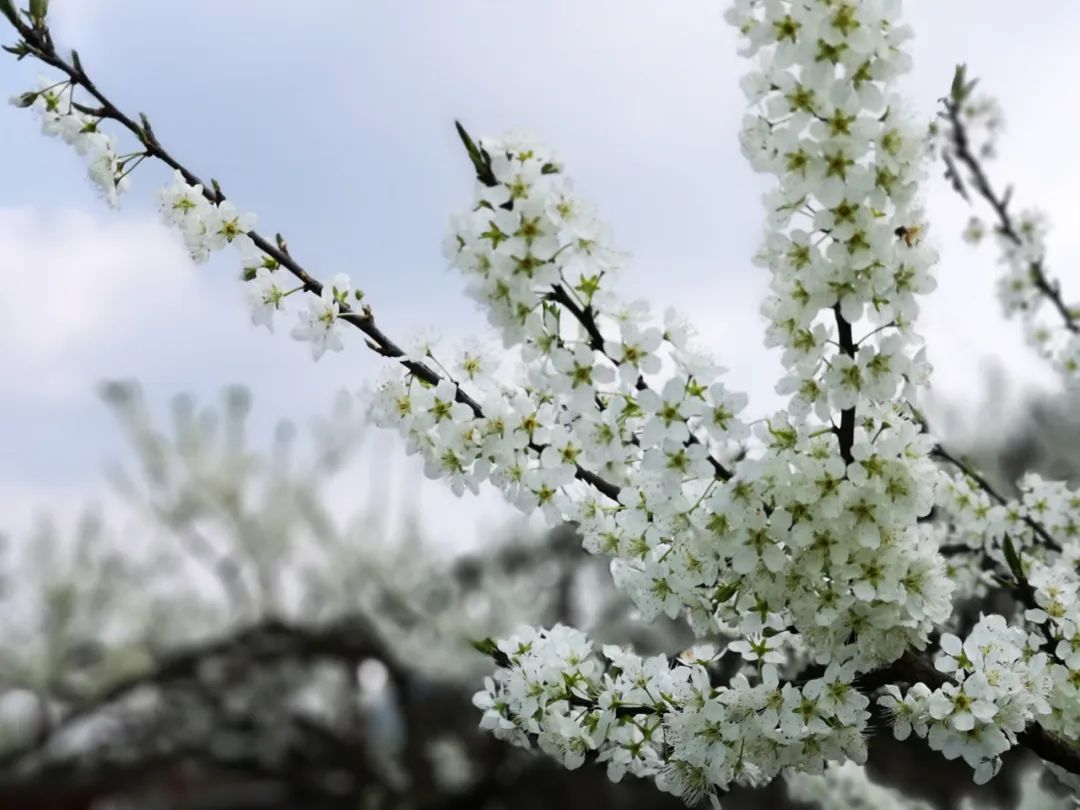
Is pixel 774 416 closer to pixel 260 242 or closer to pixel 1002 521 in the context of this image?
pixel 260 242

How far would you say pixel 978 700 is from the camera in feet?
3.89

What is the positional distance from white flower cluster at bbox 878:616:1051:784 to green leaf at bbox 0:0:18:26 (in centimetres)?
141

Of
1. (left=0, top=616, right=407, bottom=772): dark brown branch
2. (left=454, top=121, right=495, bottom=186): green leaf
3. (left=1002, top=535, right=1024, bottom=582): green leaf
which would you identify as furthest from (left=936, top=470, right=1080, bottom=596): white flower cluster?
(left=0, top=616, right=407, bottom=772): dark brown branch

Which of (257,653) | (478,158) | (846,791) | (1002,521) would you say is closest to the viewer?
(478,158)

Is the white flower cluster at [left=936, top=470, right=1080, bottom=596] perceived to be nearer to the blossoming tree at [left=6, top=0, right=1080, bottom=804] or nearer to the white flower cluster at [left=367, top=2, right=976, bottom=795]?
the blossoming tree at [left=6, top=0, right=1080, bottom=804]

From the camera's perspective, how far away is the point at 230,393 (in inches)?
248

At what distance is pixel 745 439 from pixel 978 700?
1.42 feet

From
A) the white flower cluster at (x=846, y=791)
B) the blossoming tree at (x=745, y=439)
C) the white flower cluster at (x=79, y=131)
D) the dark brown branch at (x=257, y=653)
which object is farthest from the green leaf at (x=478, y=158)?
the dark brown branch at (x=257, y=653)

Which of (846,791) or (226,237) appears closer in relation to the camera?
(226,237)

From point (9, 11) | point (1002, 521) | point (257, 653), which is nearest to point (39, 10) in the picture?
point (9, 11)

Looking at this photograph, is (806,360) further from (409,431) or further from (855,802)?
(855,802)

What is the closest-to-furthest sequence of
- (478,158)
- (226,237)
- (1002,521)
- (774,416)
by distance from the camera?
(478,158) → (774,416) → (226,237) → (1002,521)

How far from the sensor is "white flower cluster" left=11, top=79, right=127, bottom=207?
1.37 metres

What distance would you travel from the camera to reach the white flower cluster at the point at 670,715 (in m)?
1.19
